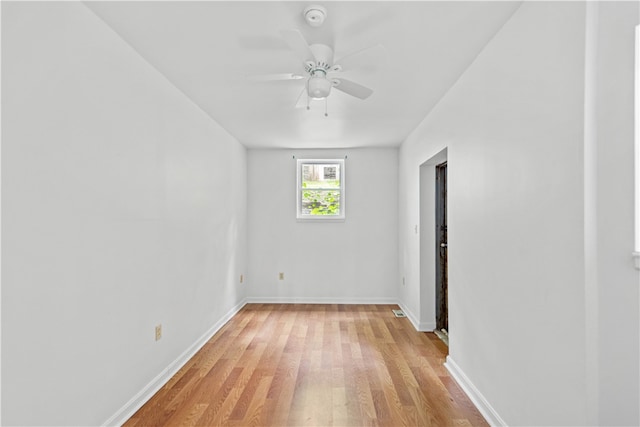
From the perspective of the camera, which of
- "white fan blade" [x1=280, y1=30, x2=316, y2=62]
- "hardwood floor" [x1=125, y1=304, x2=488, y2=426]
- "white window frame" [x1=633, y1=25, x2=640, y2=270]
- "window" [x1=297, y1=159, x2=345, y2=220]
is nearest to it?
"white window frame" [x1=633, y1=25, x2=640, y2=270]

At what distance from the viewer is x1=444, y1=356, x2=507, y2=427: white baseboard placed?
88.0 inches

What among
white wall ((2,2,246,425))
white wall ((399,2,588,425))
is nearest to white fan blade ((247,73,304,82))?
white wall ((2,2,246,425))

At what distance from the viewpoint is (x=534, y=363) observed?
1.83m

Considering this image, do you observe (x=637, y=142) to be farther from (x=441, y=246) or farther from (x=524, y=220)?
(x=441, y=246)

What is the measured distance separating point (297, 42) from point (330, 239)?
4043mm

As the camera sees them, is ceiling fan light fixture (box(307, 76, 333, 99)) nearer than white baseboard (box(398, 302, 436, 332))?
Yes

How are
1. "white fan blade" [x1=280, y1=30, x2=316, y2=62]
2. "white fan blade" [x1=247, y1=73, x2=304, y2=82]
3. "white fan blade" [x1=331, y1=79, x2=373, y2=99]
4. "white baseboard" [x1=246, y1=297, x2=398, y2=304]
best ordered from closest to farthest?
"white fan blade" [x1=280, y1=30, x2=316, y2=62]
"white fan blade" [x1=331, y1=79, x2=373, y2=99]
"white fan blade" [x1=247, y1=73, x2=304, y2=82]
"white baseboard" [x1=246, y1=297, x2=398, y2=304]

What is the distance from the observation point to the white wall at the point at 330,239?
5.77 metres

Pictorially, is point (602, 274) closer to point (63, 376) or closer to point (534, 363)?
point (534, 363)

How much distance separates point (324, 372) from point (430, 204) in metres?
2.27

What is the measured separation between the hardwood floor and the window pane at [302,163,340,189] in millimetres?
2299

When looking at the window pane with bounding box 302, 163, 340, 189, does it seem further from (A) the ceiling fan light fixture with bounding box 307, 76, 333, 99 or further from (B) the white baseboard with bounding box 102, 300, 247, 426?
(A) the ceiling fan light fixture with bounding box 307, 76, 333, 99

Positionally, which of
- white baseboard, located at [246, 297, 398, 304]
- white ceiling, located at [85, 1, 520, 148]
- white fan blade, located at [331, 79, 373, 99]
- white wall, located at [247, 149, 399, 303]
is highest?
white ceiling, located at [85, 1, 520, 148]

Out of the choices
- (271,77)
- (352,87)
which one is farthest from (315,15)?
(271,77)
